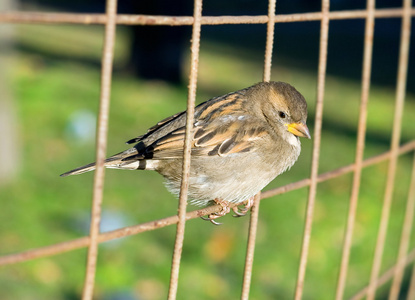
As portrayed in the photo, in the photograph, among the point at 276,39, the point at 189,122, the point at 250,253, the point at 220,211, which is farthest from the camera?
the point at 276,39

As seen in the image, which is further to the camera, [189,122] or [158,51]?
[158,51]

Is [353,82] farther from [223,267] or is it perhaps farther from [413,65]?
[223,267]

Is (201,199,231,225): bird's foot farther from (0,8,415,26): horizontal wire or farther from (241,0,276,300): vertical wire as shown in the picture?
(0,8,415,26): horizontal wire

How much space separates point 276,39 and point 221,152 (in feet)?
51.2

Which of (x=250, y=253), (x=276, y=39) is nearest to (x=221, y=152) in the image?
(x=250, y=253)

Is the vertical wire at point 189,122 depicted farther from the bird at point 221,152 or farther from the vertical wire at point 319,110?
the vertical wire at point 319,110

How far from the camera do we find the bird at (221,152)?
2.59 metres

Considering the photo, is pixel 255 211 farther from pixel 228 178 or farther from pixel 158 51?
pixel 158 51

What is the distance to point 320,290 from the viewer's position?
4.76 meters

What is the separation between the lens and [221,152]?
8.64 feet

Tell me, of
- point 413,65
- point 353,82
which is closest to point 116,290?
point 353,82

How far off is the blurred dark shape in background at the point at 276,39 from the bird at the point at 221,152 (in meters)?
6.83

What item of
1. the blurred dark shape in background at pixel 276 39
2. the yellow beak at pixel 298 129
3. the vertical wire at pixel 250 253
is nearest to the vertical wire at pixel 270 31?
the vertical wire at pixel 250 253

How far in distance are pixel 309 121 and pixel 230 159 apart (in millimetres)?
6185
